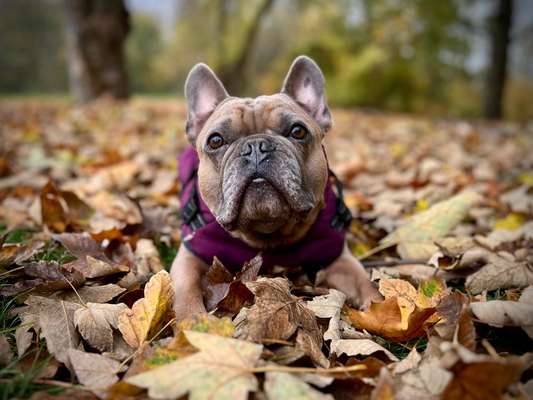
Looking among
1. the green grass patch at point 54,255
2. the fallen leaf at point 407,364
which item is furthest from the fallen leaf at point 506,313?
the green grass patch at point 54,255

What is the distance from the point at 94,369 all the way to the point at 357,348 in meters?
0.89

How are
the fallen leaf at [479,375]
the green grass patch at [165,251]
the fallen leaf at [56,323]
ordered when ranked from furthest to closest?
the green grass patch at [165,251] < the fallen leaf at [56,323] < the fallen leaf at [479,375]

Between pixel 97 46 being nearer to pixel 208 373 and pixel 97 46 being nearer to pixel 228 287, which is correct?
pixel 228 287

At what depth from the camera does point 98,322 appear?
72.2 inches

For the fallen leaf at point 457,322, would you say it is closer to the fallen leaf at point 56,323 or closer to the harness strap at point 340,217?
the harness strap at point 340,217

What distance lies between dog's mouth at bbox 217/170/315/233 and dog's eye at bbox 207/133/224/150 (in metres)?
0.34

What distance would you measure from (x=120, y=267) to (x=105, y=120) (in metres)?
7.18

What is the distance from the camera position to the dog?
2316 mm

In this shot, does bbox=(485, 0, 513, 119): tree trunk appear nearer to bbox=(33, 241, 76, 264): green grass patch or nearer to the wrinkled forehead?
the wrinkled forehead

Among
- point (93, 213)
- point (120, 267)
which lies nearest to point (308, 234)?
point (120, 267)

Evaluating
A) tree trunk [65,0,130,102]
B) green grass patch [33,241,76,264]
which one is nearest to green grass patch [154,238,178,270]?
green grass patch [33,241,76,264]

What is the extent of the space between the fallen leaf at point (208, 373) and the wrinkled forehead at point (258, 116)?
1427 mm

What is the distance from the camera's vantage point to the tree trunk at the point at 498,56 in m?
13.5

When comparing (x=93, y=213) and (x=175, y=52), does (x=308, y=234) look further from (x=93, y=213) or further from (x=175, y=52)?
(x=175, y=52)
